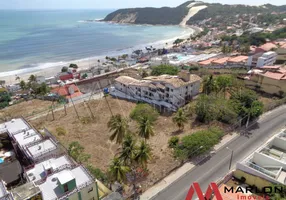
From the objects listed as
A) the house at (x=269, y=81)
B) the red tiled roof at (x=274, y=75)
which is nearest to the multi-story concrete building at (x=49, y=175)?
the house at (x=269, y=81)

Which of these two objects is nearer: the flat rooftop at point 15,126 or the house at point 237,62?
the flat rooftop at point 15,126

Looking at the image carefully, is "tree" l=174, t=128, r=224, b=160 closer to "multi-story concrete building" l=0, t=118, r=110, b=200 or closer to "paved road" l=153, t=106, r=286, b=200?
"paved road" l=153, t=106, r=286, b=200

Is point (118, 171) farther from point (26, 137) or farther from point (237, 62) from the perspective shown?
point (237, 62)

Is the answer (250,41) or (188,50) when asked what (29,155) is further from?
(250,41)

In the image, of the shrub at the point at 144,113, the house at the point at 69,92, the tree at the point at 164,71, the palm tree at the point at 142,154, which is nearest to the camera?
the palm tree at the point at 142,154

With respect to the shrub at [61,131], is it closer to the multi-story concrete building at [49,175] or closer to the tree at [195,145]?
the multi-story concrete building at [49,175]

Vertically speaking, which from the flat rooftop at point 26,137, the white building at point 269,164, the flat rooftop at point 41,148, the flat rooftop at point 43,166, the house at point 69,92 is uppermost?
the flat rooftop at point 43,166

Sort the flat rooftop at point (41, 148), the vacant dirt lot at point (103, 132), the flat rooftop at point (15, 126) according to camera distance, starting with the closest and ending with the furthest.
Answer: the flat rooftop at point (41, 148), the vacant dirt lot at point (103, 132), the flat rooftop at point (15, 126)
